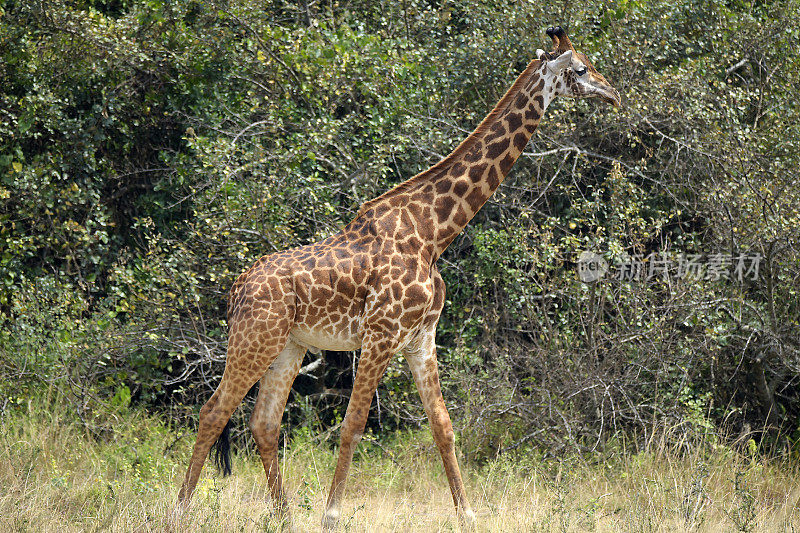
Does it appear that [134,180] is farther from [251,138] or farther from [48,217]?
[251,138]

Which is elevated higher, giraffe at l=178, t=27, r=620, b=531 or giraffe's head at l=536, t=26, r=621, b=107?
giraffe's head at l=536, t=26, r=621, b=107

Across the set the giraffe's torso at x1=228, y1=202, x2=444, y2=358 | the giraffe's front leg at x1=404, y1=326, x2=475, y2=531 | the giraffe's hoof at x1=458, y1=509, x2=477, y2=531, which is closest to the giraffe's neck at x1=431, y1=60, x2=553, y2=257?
the giraffe's torso at x1=228, y1=202, x2=444, y2=358

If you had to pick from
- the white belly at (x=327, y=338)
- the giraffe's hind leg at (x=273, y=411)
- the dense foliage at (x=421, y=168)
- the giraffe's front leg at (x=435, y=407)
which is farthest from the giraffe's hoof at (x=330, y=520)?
the dense foliage at (x=421, y=168)

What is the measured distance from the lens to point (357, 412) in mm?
4996

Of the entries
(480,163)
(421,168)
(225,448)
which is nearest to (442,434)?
(225,448)

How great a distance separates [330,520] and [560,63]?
298 centimetres

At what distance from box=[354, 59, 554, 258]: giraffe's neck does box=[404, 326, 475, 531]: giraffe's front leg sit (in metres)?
0.61

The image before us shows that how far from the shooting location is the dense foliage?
667cm

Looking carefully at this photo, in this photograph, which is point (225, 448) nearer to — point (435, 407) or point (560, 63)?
point (435, 407)

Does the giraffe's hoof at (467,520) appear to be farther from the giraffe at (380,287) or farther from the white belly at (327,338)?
the white belly at (327,338)

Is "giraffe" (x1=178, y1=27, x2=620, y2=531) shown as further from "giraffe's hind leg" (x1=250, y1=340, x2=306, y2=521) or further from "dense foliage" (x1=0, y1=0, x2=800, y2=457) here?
"dense foliage" (x1=0, y1=0, x2=800, y2=457)

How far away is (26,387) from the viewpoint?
6.80 metres

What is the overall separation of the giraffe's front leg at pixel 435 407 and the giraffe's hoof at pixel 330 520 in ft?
2.37

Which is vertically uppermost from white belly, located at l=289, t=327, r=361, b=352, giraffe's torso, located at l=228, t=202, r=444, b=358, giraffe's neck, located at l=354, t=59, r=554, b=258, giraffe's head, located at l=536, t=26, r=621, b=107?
giraffe's head, located at l=536, t=26, r=621, b=107
